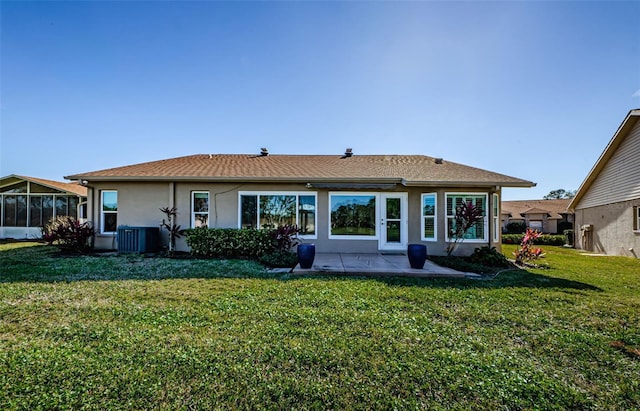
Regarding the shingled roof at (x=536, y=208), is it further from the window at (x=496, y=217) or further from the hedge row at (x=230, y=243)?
the hedge row at (x=230, y=243)

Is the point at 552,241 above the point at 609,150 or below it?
below

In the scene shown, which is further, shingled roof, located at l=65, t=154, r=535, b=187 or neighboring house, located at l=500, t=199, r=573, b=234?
neighboring house, located at l=500, t=199, r=573, b=234

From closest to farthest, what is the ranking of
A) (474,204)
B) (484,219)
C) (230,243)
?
1. (230,243)
2. (484,219)
3. (474,204)

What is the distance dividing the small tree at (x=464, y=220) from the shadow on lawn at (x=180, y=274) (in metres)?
2.00

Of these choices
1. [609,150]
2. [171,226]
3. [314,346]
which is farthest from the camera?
[609,150]

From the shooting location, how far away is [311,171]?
36.5 ft

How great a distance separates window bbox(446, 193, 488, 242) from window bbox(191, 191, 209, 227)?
9.09 m

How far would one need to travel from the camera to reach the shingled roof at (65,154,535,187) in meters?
9.98

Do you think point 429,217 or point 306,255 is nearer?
point 306,255

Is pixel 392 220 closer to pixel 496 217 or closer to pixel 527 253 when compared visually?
pixel 496 217

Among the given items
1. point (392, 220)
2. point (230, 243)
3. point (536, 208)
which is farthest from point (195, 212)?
point (536, 208)

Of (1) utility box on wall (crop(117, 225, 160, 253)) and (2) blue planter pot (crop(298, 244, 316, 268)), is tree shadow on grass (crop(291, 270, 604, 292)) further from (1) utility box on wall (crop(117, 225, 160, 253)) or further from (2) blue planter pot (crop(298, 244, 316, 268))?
(1) utility box on wall (crop(117, 225, 160, 253))

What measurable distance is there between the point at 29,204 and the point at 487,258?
2343 centimetres

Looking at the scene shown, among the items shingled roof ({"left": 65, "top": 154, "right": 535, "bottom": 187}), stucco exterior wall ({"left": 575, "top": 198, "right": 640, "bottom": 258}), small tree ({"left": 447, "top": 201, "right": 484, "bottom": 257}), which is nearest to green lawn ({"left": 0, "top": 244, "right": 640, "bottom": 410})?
small tree ({"left": 447, "top": 201, "right": 484, "bottom": 257})
